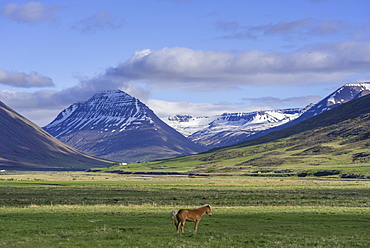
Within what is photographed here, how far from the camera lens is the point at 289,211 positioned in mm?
52688

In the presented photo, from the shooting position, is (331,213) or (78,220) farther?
(331,213)

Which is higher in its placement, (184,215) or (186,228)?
(184,215)

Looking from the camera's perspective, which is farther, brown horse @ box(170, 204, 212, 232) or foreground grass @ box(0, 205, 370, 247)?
brown horse @ box(170, 204, 212, 232)

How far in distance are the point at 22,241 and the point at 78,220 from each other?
1249cm

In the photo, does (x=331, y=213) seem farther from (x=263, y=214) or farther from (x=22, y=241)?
(x=22, y=241)

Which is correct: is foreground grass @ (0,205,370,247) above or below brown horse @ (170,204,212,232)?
below

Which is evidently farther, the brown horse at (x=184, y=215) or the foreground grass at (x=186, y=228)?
the brown horse at (x=184, y=215)

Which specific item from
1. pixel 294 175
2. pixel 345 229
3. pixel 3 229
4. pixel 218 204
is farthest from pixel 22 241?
pixel 294 175

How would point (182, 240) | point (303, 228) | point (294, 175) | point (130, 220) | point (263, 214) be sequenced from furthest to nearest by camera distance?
point (294, 175) < point (263, 214) < point (130, 220) < point (303, 228) < point (182, 240)

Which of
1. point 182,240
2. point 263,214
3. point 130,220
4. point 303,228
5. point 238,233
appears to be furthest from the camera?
point 263,214

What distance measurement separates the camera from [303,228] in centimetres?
3903

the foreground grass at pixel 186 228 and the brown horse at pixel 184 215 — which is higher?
the brown horse at pixel 184 215

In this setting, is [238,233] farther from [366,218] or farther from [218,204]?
[218,204]

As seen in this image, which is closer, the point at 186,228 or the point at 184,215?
the point at 184,215
